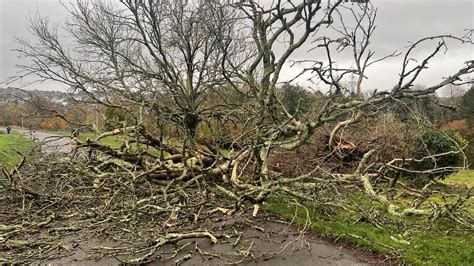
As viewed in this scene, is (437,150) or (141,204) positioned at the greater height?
(437,150)

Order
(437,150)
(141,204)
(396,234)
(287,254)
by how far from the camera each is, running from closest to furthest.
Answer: (287,254)
(396,234)
(141,204)
(437,150)

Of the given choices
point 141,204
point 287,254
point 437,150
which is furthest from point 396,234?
point 437,150

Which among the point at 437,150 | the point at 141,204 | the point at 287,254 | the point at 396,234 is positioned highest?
the point at 437,150

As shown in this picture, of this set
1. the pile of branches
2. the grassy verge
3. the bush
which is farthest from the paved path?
the bush

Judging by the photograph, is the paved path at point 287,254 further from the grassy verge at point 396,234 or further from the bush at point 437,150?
the bush at point 437,150

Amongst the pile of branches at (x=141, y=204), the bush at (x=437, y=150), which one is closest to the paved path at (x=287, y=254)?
the pile of branches at (x=141, y=204)

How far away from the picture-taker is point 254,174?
7.91 meters

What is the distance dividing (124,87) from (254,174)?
6.47m

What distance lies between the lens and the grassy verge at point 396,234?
4.90 m

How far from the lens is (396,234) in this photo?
18.4 feet

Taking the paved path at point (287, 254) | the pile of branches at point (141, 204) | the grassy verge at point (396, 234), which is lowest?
the paved path at point (287, 254)

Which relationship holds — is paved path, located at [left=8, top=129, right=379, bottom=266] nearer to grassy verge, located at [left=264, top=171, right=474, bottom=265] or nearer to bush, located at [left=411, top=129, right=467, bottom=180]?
grassy verge, located at [left=264, top=171, right=474, bottom=265]

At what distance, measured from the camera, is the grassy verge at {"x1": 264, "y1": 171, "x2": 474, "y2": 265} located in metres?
4.90

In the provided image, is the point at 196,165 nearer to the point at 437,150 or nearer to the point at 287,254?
the point at 287,254
